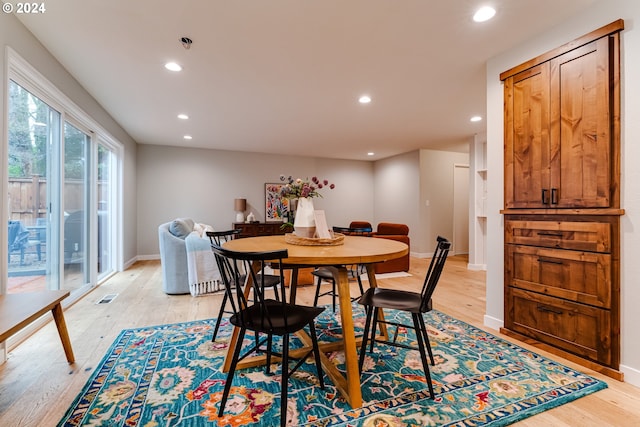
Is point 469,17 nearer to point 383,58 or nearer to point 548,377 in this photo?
point 383,58

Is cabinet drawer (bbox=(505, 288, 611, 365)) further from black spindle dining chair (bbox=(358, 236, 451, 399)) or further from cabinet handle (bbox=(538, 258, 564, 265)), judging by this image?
black spindle dining chair (bbox=(358, 236, 451, 399))

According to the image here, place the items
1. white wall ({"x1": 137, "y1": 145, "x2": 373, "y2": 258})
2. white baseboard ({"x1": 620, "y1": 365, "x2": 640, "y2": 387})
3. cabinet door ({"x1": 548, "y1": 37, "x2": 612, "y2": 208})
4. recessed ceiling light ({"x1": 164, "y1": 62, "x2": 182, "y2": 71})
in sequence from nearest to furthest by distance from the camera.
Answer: white baseboard ({"x1": 620, "y1": 365, "x2": 640, "y2": 387}) < cabinet door ({"x1": 548, "y1": 37, "x2": 612, "y2": 208}) < recessed ceiling light ({"x1": 164, "y1": 62, "x2": 182, "y2": 71}) < white wall ({"x1": 137, "y1": 145, "x2": 373, "y2": 258})

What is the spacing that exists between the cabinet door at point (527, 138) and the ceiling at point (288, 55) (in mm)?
400

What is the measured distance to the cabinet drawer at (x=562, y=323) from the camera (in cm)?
187

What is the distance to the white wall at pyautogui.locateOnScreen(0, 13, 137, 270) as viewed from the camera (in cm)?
201

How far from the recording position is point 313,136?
5543mm

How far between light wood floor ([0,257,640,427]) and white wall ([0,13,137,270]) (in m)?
0.68

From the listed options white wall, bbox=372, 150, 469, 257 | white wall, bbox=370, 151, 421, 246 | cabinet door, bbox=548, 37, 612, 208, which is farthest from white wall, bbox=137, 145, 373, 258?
cabinet door, bbox=548, 37, 612, 208

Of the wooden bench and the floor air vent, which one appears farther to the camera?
the floor air vent

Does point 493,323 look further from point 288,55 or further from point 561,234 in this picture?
point 288,55

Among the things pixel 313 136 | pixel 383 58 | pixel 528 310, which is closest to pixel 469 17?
pixel 383 58

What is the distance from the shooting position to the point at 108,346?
2213mm

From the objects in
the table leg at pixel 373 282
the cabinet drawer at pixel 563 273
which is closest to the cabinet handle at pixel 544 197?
the cabinet drawer at pixel 563 273

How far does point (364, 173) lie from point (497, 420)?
7.01 m
